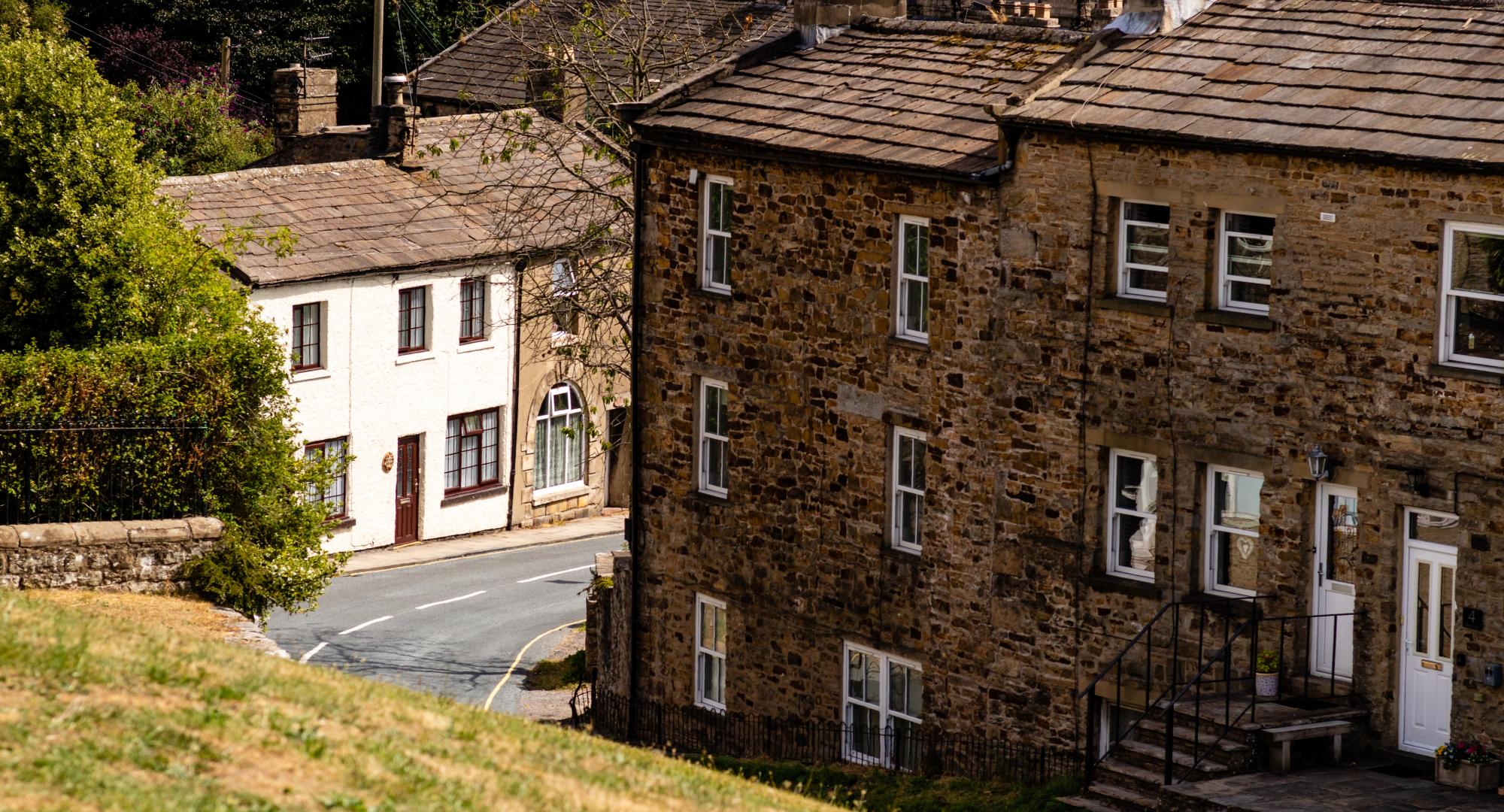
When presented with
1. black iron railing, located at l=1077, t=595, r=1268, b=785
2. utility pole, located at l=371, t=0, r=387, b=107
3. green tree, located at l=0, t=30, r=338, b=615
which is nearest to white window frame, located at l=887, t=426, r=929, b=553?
black iron railing, located at l=1077, t=595, r=1268, b=785

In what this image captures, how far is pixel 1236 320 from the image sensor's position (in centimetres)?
2467

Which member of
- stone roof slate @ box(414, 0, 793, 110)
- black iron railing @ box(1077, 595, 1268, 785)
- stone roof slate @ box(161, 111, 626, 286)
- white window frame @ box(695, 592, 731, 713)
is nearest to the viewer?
black iron railing @ box(1077, 595, 1268, 785)

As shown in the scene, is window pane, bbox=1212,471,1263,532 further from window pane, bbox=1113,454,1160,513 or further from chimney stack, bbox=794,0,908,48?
chimney stack, bbox=794,0,908,48

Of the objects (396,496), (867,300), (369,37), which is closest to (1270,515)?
(867,300)

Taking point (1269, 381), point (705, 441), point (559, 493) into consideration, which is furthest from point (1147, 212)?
point (559, 493)

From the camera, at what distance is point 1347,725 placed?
2361 cm

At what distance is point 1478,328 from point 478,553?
28.8 m

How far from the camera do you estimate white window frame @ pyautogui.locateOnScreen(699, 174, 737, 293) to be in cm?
2988

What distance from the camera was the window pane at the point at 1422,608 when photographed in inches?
925

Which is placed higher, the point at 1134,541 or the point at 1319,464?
the point at 1319,464

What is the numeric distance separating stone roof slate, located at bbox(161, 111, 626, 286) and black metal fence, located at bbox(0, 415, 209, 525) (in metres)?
14.8

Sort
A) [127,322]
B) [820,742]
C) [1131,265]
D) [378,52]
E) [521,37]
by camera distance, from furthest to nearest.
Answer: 1. [378,52]
2. [521,37]
3. [127,322]
4. [820,742]
5. [1131,265]

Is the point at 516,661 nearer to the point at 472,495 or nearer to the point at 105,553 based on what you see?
the point at 472,495

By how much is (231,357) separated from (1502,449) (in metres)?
16.7
